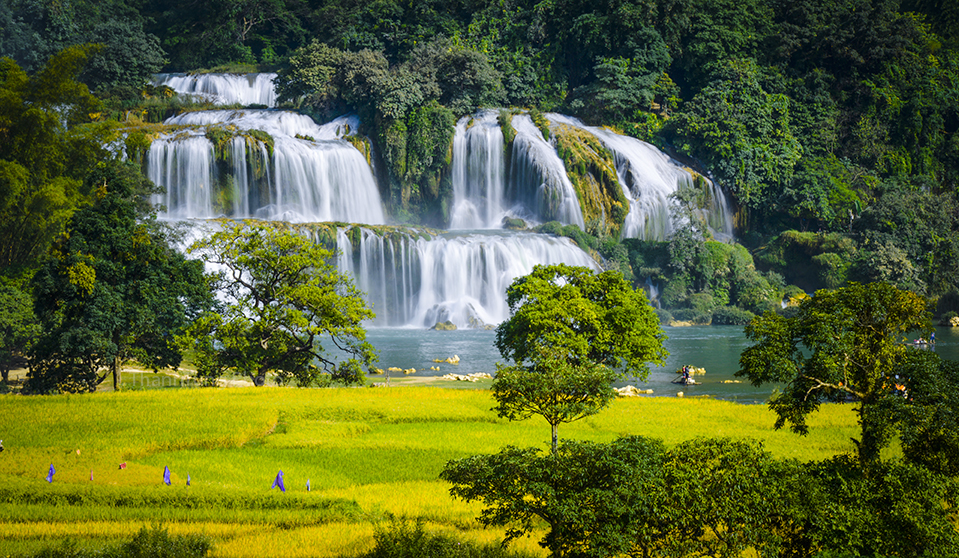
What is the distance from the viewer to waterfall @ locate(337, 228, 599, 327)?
5797cm

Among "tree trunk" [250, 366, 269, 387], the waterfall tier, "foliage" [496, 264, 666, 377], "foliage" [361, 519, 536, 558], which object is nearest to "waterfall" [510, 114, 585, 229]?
the waterfall tier

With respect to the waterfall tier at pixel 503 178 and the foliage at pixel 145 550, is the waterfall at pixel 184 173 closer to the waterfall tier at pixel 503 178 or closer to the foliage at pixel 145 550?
the waterfall tier at pixel 503 178

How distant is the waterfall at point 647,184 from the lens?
238 feet

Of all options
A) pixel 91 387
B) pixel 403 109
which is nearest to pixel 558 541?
pixel 91 387

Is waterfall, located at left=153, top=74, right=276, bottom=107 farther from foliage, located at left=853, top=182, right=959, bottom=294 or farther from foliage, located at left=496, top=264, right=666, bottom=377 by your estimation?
foliage, located at left=853, top=182, right=959, bottom=294

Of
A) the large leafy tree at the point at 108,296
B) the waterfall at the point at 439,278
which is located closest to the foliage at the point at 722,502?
the large leafy tree at the point at 108,296

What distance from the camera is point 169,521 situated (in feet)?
47.0

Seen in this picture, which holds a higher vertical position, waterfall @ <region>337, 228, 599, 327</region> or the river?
waterfall @ <region>337, 228, 599, 327</region>

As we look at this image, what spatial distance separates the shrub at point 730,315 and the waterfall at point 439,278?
1896 cm

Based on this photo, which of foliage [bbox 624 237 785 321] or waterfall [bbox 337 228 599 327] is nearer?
waterfall [bbox 337 228 599 327]

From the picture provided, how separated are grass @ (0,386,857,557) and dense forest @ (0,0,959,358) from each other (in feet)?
132

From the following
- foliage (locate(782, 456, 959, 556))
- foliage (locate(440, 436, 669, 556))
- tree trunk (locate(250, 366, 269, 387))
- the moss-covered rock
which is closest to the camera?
foliage (locate(440, 436, 669, 556))

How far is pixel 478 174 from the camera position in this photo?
73.8 m

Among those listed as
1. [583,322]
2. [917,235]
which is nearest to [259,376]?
[583,322]
